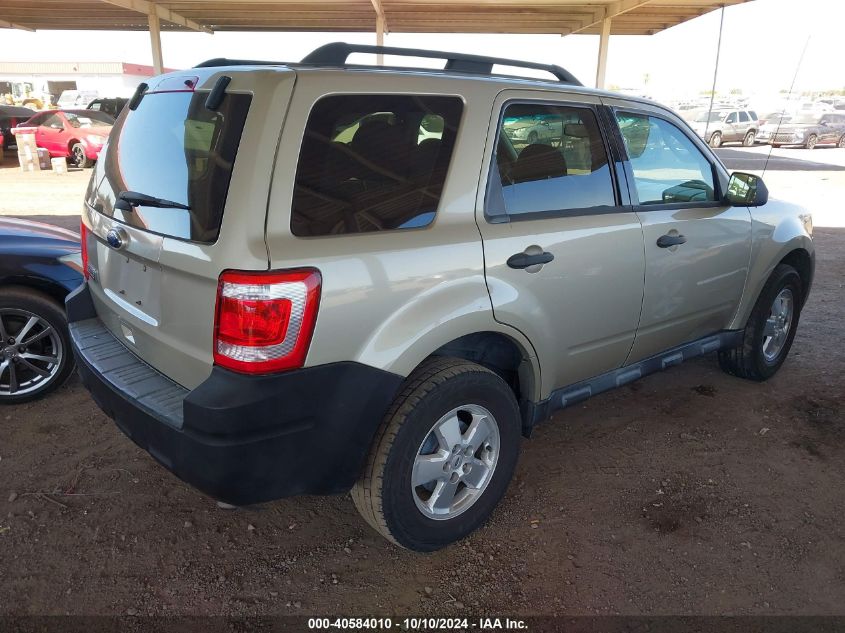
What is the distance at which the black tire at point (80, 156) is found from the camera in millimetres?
15930

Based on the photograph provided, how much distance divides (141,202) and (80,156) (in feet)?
53.0

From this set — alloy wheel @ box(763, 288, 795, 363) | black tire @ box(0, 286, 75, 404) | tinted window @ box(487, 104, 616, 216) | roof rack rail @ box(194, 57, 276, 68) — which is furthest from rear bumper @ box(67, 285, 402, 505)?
alloy wheel @ box(763, 288, 795, 363)

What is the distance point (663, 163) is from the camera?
11.2 feet

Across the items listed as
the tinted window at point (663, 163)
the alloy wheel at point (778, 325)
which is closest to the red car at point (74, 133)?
the tinted window at point (663, 163)

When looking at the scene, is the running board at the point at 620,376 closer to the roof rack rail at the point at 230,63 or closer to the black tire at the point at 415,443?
the black tire at the point at 415,443

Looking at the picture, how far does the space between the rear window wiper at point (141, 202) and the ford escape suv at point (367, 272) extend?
0.04 ft

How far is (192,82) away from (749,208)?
3.13 metres

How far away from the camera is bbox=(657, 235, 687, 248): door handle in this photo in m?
3.15

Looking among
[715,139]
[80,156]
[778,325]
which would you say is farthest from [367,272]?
[715,139]

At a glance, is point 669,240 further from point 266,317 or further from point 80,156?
point 80,156

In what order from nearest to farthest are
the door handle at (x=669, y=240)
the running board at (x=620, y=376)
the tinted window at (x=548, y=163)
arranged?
the tinted window at (x=548, y=163) < the running board at (x=620, y=376) < the door handle at (x=669, y=240)

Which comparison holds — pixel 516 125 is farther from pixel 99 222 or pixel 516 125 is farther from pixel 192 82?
pixel 99 222

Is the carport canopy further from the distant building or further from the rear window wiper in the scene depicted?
the distant building

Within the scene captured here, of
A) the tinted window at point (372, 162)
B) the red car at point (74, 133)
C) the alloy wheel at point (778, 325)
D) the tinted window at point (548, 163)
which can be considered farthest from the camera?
the red car at point (74, 133)
